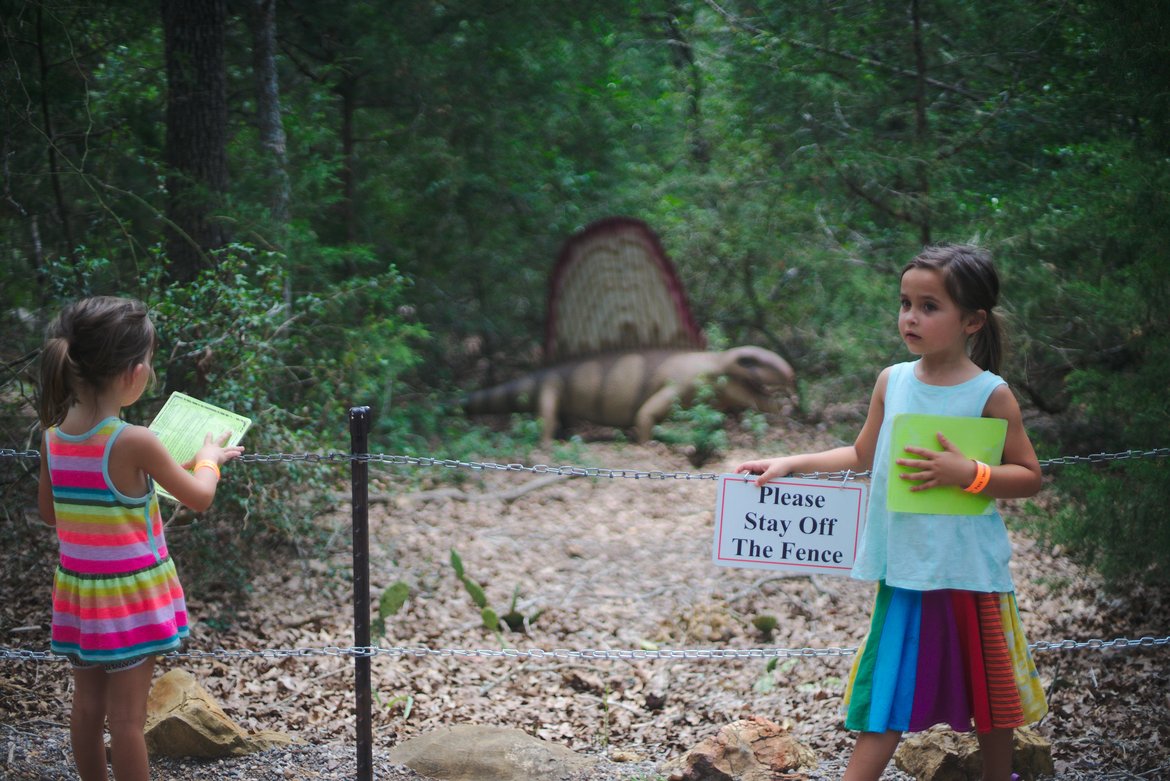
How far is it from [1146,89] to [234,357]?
3.68 meters

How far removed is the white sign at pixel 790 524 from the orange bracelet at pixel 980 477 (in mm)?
378

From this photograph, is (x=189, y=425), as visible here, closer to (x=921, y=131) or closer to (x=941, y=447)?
(x=941, y=447)

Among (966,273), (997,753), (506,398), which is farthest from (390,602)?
(506,398)

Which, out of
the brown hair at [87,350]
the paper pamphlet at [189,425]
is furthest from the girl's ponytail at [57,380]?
the paper pamphlet at [189,425]

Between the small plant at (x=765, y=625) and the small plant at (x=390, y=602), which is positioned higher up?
the small plant at (x=390, y=602)

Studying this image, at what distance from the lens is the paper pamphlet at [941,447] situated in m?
2.37

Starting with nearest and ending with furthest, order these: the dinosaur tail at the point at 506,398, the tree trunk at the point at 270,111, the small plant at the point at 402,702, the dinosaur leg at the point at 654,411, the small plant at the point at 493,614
A: the small plant at the point at 402,702 → the small plant at the point at 493,614 → the tree trunk at the point at 270,111 → the dinosaur leg at the point at 654,411 → the dinosaur tail at the point at 506,398

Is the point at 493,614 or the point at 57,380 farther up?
the point at 57,380

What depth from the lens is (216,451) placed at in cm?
259

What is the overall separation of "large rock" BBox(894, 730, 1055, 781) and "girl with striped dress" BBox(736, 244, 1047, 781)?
25.8 inches

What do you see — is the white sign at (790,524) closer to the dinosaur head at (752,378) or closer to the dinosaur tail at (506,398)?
the dinosaur head at (752,378)

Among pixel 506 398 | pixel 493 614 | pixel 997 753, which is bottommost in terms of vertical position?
pixel 493 614

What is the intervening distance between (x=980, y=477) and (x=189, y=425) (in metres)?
1.93

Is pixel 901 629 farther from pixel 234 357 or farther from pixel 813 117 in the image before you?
pixel 813 117
